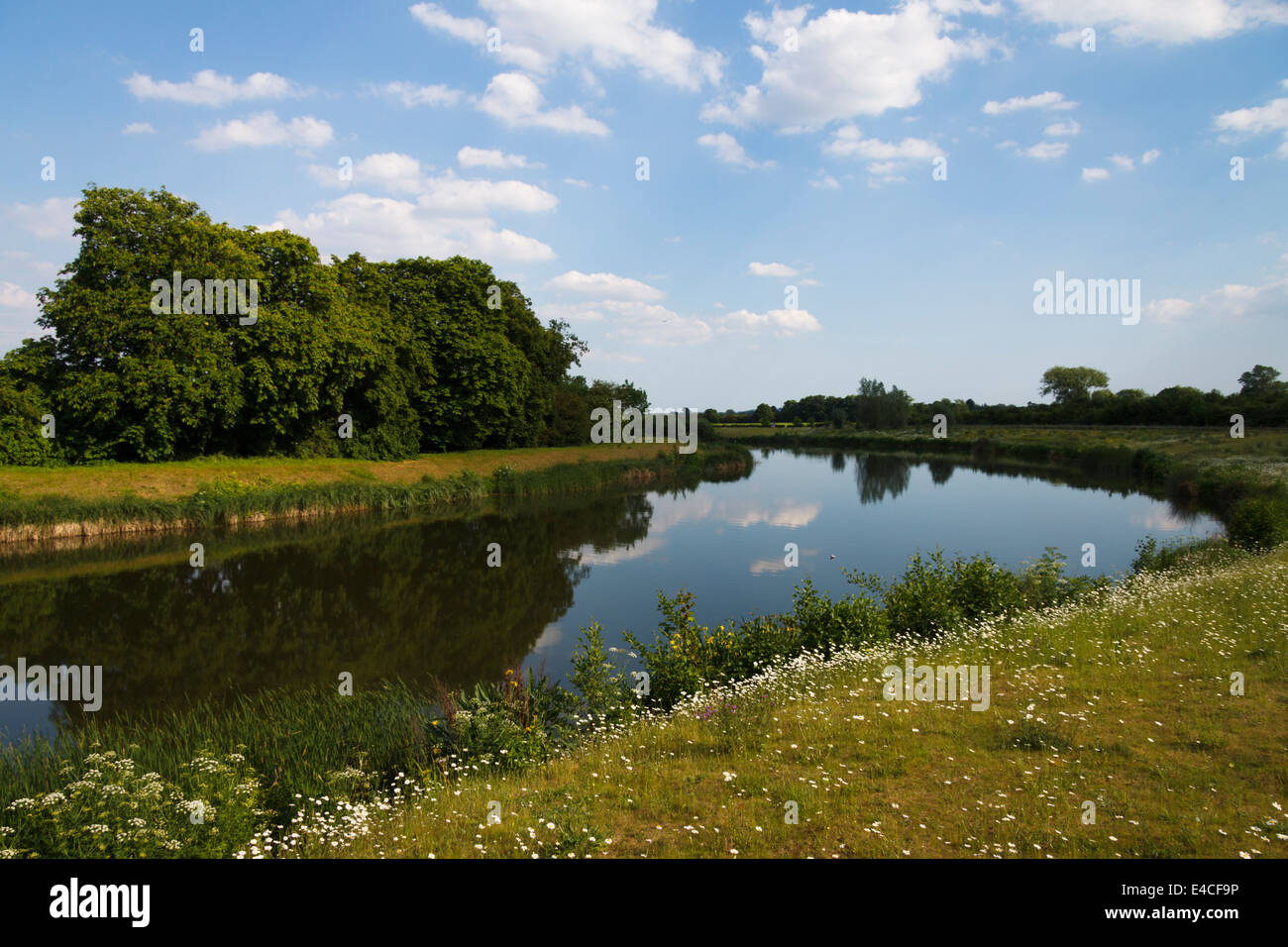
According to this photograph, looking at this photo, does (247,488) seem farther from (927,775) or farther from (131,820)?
(927,775)

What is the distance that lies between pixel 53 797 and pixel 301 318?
2739 centimetres

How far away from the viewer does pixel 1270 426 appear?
48.3 meters

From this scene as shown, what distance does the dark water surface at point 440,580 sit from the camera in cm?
1104

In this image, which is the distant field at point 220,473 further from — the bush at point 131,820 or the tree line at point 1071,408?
A: the tree line at point 1071,408

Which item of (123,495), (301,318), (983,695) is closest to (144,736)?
(983,695)

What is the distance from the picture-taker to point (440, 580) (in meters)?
16.9

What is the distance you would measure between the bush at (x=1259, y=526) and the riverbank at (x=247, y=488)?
91.2 feet

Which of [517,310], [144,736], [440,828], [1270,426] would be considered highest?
[517,310]

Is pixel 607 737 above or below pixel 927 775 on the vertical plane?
below

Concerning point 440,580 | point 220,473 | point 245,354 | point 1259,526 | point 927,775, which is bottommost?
point 440,580

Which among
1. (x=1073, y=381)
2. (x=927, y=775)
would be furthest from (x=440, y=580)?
(x=1073, y=381)

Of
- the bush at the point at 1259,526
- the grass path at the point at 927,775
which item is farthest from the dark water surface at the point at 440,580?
the grass path at the point at 927,775

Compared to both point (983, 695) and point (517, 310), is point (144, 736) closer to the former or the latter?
point (983, 695)

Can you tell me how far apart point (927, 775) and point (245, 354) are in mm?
29670
